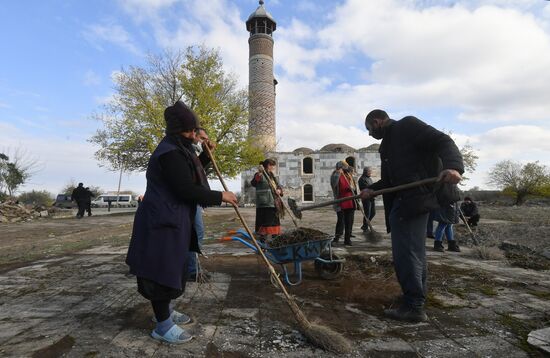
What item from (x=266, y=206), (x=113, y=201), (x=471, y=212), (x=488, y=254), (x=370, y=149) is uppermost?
(x=370, y=149)

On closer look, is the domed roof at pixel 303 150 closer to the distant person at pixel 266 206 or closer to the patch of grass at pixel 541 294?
the distant person at pixel 266 206

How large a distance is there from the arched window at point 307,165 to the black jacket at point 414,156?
3090 centimetres

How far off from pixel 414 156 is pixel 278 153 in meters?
30.3

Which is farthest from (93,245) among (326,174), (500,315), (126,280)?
(326,174)

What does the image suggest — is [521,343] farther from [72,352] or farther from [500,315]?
[72,352]

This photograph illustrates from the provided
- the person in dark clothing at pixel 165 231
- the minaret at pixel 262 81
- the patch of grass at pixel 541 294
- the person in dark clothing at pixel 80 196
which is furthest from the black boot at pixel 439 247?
the minaret at pixel 262 81

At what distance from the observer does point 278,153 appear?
3309 centimetres

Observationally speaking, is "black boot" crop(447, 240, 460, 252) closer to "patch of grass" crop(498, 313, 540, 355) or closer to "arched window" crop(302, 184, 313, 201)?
"patch of grass" crop(498, 313, 540, 355)

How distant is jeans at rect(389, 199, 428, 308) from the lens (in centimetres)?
277

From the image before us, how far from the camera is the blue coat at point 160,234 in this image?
222cm

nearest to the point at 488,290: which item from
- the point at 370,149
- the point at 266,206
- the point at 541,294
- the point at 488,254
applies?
the point at 541,294

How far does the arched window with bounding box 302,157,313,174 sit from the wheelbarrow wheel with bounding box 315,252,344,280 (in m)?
29.9

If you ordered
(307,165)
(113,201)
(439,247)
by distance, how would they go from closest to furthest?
1. (439,247)
2. (307,165)
3. (113,201)

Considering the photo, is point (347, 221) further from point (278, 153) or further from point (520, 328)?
point (278, 153)
